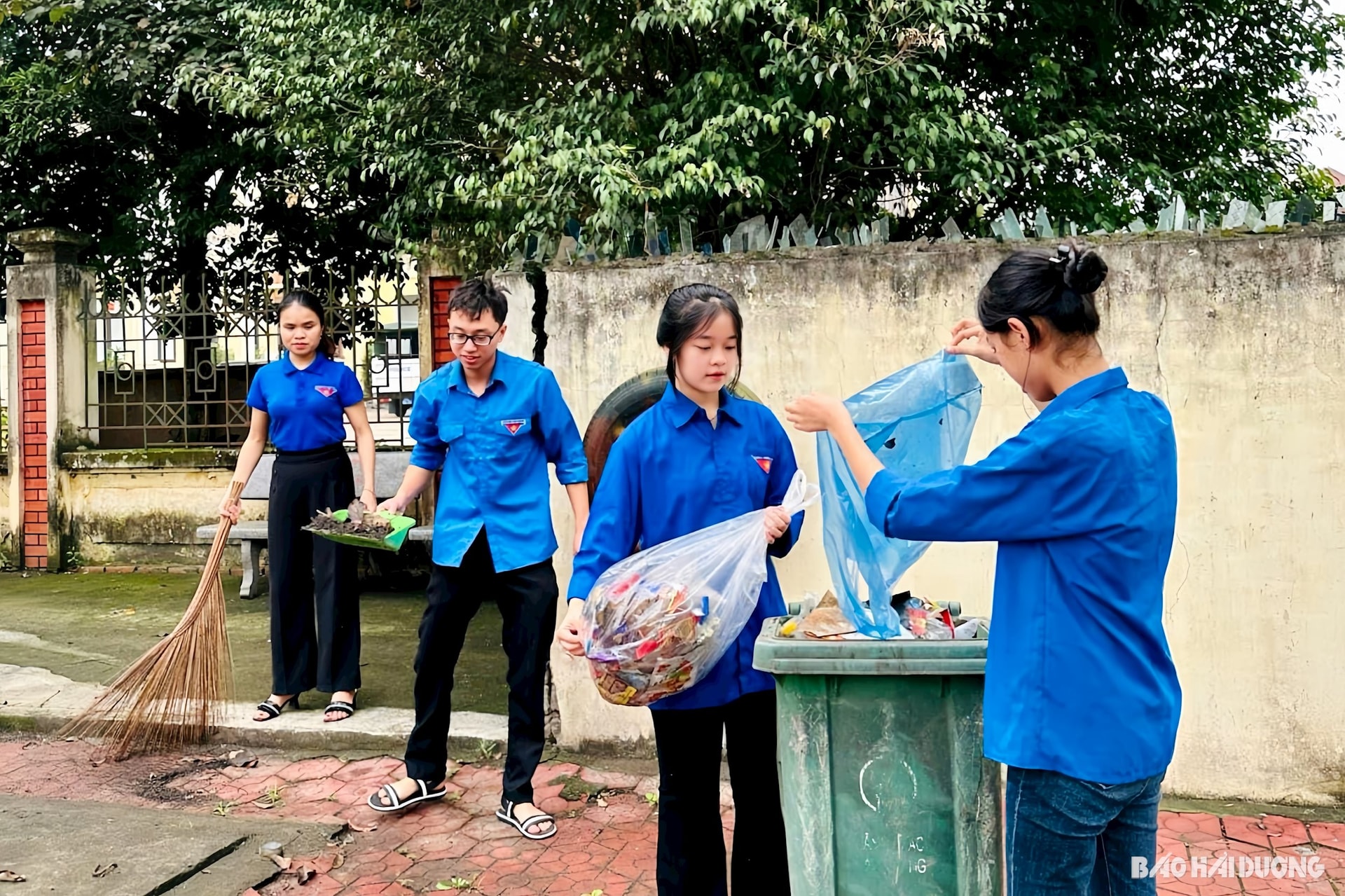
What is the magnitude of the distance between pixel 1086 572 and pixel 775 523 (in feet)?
2.60

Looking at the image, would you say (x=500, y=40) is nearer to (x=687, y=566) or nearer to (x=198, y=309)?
(x=198, y=309)

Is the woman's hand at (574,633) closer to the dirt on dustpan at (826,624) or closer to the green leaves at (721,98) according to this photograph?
the dirt on dustpan at (826,624)

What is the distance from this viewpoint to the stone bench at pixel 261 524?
7.89 metres

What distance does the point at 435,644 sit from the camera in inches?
154

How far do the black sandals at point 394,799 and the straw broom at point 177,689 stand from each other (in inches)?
45.9

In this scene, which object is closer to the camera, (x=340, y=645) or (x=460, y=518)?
(x=460, y=518)

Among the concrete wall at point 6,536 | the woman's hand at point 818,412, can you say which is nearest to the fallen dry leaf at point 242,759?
the woman's hand at point 818,412

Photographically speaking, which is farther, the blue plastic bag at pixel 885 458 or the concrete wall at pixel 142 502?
the concrete wall at pixel 142 502

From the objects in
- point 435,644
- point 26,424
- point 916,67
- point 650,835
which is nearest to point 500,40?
point 916,67

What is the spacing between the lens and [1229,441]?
12.8 ft

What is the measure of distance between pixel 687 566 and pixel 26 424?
8.60 meters

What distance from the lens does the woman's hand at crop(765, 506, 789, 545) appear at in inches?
101

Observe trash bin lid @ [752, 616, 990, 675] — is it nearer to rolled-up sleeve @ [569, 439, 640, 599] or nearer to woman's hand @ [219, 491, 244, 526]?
rolled-up sleeve @ [569, 439, 640, 599]

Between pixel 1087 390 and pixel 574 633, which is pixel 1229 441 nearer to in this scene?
pixel 1087 390
